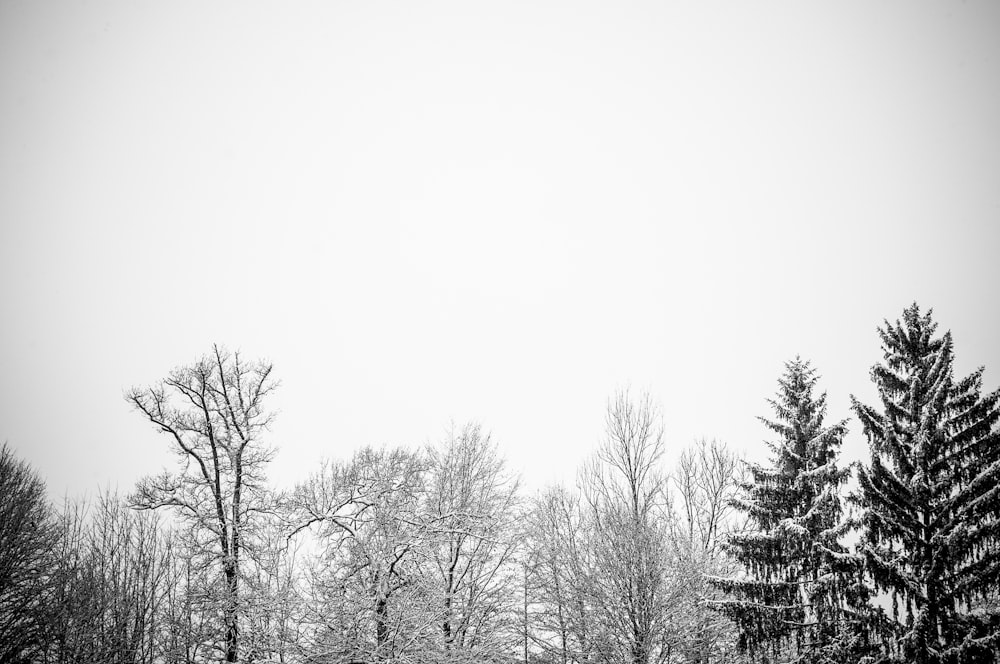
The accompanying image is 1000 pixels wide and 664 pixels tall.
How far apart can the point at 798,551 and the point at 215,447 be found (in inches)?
691

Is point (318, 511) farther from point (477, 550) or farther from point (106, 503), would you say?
point (106, 503)

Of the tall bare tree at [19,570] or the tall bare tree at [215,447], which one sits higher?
the tall bare tree at [215,447]

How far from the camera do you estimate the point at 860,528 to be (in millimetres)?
14539

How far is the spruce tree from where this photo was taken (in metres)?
12.6

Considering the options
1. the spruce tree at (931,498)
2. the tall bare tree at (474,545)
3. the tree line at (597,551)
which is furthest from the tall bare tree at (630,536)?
the spruce tree at (931,498)

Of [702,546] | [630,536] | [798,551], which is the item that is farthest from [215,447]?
[798,551]

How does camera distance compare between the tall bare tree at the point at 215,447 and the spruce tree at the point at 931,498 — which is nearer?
the spruce tree at the point at 931,498

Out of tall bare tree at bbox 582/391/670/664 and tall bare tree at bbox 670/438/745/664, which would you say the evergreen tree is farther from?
tall bare tree at bbox 582/391/670/664

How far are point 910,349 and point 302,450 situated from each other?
149878 millimetres

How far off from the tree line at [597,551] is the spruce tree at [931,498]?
54 mm

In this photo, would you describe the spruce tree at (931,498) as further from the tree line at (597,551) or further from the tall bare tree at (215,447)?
the tall bare tree at (215,447)

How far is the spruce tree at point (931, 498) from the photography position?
1257 cm

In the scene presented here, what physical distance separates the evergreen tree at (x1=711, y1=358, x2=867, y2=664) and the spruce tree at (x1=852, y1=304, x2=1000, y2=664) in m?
0.88

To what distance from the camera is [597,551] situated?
575 inches
